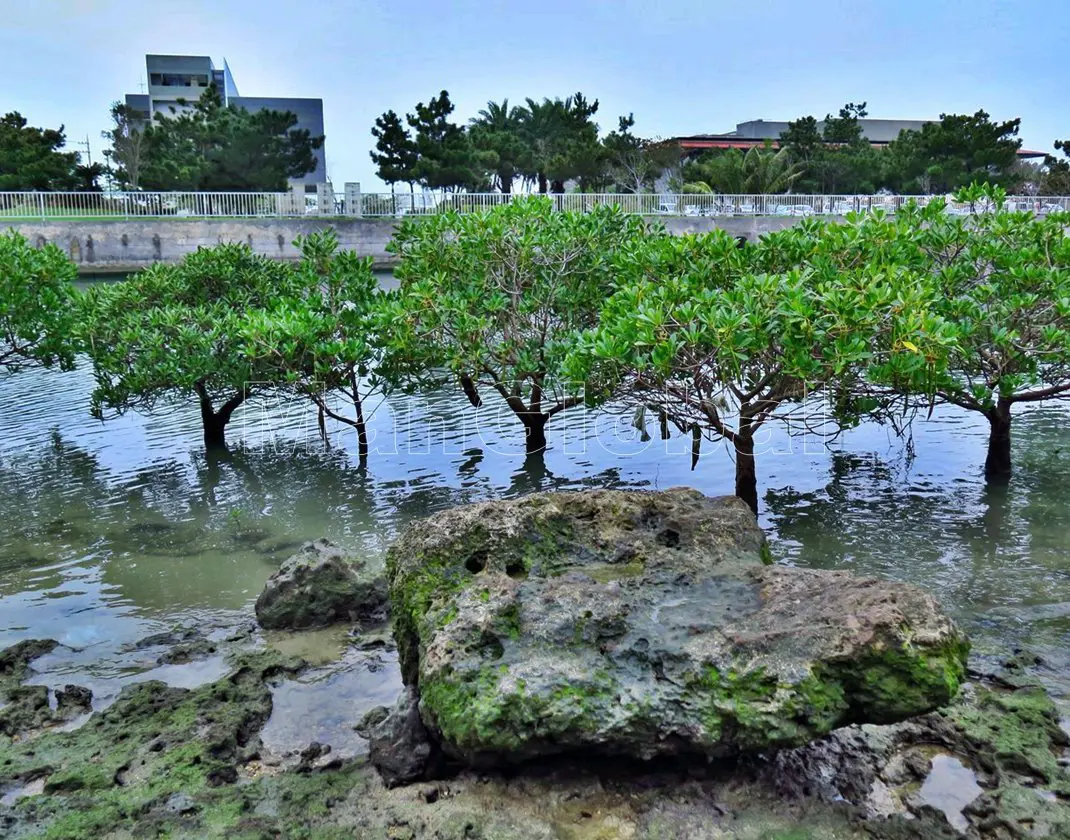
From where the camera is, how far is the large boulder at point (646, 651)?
5.08m

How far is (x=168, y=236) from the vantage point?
36.4m

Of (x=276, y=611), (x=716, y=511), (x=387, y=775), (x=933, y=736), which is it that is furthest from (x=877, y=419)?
(x=387, y=775)

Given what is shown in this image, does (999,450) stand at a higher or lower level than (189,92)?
lower

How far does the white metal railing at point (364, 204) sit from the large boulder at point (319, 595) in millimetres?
26841

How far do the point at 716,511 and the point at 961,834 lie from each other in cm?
284

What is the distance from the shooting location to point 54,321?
16422 millimetres

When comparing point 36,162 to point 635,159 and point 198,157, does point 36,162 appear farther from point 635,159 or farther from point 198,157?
point 635,159

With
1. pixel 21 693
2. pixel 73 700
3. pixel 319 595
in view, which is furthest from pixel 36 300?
pixel 73 700

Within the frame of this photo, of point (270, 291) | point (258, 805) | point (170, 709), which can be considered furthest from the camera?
point (270, 291)

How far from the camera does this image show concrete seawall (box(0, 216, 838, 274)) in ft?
116

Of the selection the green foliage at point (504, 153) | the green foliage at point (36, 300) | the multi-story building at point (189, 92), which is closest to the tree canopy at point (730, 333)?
the green foliage at point (36, 300)

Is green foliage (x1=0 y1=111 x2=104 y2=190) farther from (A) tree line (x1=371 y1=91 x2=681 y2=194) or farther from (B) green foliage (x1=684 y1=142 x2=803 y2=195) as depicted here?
(B) green foliage (x1=684 y1=142 x2=803 y2=195)

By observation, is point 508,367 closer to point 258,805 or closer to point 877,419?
point 877,419

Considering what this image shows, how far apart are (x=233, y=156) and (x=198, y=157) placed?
2.38 meters
